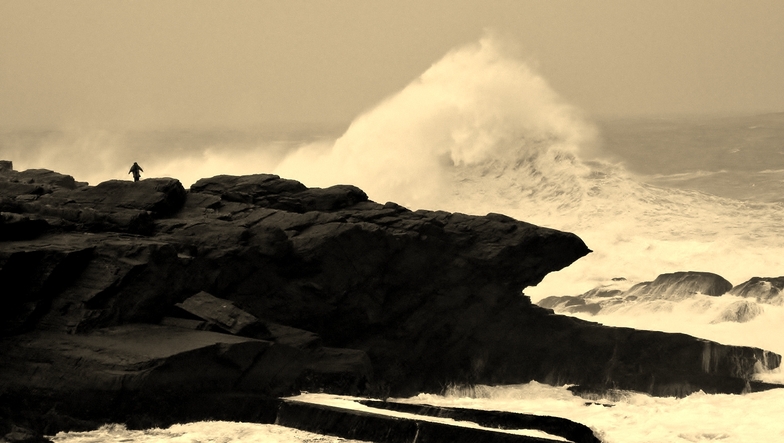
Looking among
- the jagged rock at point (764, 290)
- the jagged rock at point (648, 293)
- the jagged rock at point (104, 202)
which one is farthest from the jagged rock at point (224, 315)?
the jagged rock at point (764, 290)

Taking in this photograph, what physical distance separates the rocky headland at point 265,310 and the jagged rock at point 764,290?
Result: 5.80 m

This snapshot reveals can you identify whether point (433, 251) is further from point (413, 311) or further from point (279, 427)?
point (279, 427)

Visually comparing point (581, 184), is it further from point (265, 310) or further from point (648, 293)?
point (265, 310)

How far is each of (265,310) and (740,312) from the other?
1218cm

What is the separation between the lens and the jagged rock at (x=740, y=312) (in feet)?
84.3

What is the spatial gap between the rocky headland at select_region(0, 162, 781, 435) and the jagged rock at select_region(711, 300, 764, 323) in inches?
186

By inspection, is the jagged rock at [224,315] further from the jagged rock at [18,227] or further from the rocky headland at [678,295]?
the rocky headland at [678,295]

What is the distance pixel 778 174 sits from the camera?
49.2m

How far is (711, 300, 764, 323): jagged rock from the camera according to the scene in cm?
2570

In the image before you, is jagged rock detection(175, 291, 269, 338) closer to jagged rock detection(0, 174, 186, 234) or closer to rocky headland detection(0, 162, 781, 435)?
rocky headland detection(0, 162, 781, 435)

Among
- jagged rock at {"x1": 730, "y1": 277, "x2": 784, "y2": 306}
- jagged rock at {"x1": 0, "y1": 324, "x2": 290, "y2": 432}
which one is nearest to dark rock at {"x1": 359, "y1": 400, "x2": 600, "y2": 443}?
jagged rock at {"x1": 0, "y1": 324, "x2": 290, "y2": 432}

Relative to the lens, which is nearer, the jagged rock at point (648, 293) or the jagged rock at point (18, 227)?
the jagged rock at point (18, 227)

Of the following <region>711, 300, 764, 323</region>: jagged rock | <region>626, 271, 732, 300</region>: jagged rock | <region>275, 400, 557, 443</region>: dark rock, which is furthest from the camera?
<region>626, 271, 732, 300</region>: jagged rock

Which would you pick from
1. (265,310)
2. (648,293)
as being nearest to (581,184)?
(648,293)
